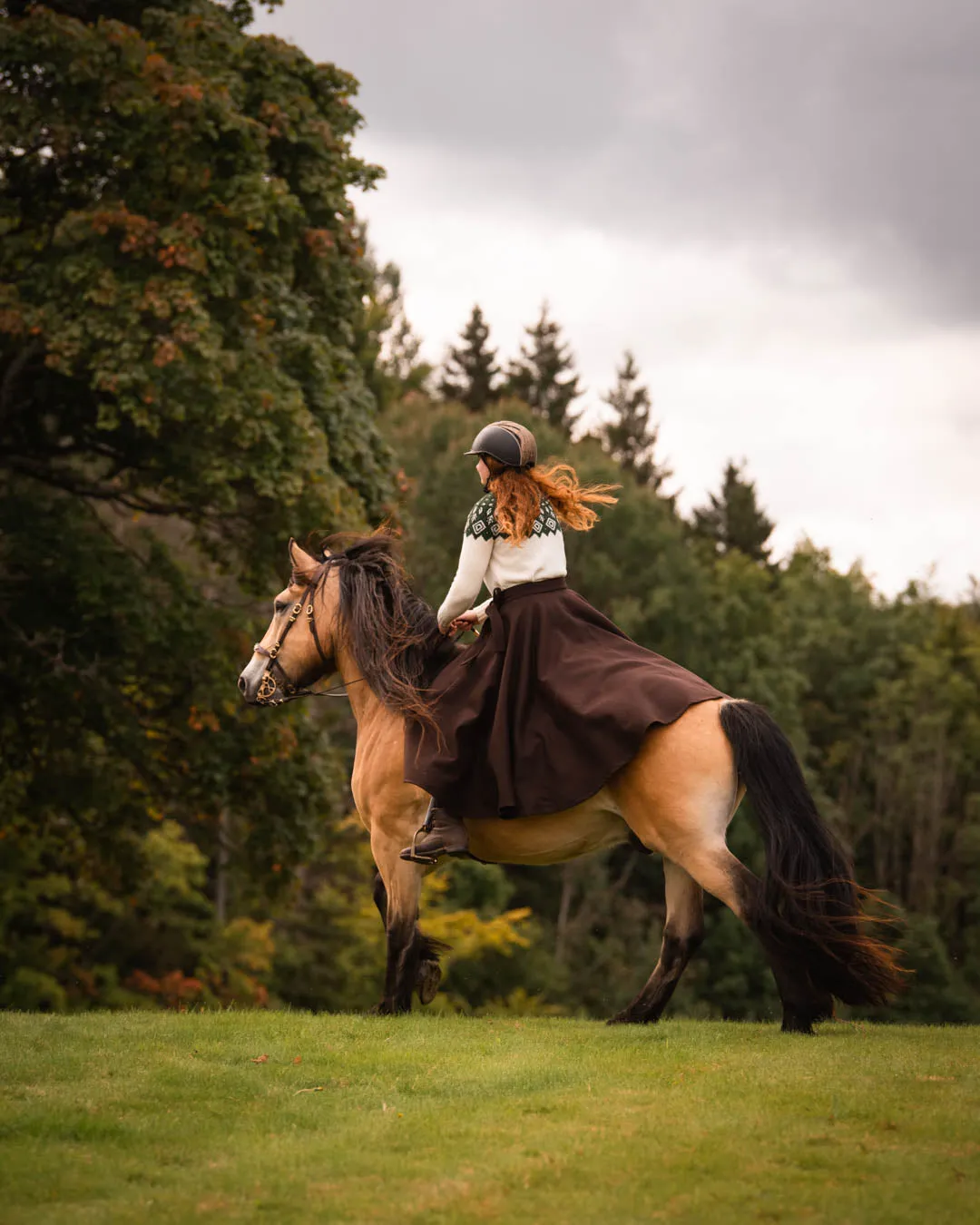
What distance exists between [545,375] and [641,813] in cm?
5145

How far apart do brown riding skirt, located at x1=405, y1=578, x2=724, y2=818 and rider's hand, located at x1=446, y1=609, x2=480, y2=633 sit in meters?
A: 0.12

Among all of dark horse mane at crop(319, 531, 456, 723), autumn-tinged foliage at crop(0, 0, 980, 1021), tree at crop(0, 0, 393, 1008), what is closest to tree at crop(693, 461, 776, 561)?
autumn-tinged foliage at crop(0, 0, 980, 1021)

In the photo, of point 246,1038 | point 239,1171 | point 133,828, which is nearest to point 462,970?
point 133,828

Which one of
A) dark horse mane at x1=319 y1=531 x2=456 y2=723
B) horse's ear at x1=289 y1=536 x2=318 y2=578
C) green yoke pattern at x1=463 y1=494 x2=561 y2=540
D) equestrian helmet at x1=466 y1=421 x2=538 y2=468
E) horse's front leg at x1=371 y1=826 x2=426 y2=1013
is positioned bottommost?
horse's front leg at x1=371 y1=826 x2=426 y2=1013

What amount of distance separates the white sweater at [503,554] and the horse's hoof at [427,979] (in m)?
2.42

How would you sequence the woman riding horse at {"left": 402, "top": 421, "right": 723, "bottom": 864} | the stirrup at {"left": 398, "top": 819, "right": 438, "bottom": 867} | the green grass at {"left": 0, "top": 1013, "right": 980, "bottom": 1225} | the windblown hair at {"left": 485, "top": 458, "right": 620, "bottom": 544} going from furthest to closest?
the stirrup at {"left": 398, "top": 819, "right": 438, "bottom": 867}, the windblown hair at {"left": 485, "top": 458, "right": 620, "bottom": 544}, the woman riding horse at {"left": 402, "top": 421, "right": 723, "bottom": 864}, the green grass at {"left": 0, "top": 1013, "right": 980, "bottom": 1225}

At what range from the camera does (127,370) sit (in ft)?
46.8

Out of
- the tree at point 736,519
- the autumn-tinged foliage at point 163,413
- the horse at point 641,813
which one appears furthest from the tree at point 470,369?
the horse at point 641,813

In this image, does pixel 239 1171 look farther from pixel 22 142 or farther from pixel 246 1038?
pixel 22 142

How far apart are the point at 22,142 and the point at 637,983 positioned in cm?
2950

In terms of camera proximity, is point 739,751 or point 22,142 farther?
point 22,142

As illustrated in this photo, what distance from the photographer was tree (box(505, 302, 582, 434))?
57438 millimetres

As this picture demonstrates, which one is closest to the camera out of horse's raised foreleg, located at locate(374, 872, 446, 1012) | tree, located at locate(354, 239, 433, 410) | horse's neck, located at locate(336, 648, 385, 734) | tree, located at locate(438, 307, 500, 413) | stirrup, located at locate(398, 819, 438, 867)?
stirrup, located at locate(398, 819, 438, 867)

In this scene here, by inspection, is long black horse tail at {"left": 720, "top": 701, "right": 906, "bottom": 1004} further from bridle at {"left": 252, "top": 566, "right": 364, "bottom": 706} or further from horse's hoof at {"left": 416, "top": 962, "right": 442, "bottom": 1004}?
bridle at {"left": 252, "top": 566, "right": 364, "bottom": 706}
